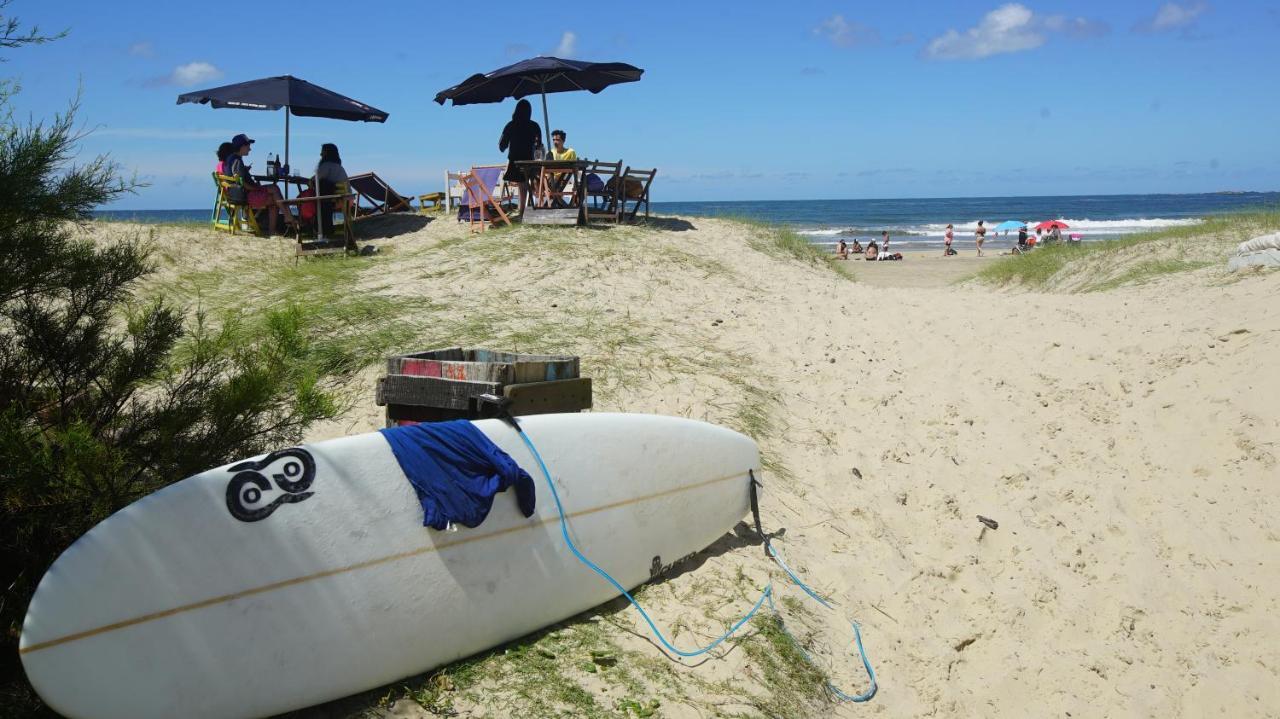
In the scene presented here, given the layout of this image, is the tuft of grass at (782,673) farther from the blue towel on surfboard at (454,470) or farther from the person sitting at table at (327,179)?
the person sitting at table at (327,179)

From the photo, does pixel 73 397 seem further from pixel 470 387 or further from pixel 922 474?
pixel 922 474

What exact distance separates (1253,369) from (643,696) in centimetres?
530

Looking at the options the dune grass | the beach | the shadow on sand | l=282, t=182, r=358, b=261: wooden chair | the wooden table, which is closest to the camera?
the beach

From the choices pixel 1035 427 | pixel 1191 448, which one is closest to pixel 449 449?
pixel 1035 427

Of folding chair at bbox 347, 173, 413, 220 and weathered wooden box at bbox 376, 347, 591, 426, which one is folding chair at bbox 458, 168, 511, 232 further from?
weathered wooden box at bbox 376, 347, 591, 426

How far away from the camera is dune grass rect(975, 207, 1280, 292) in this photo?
10579 millimetres

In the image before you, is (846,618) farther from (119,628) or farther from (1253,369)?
(1253,369)

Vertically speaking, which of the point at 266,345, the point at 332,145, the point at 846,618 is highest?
the point at 332,145

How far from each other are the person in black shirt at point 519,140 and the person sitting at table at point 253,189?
2.81m

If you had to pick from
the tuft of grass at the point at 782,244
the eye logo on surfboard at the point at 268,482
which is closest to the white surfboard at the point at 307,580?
the eye logo on surfboard at the point at 268,482

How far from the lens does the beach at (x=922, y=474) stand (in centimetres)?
413

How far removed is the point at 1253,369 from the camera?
21.1ft

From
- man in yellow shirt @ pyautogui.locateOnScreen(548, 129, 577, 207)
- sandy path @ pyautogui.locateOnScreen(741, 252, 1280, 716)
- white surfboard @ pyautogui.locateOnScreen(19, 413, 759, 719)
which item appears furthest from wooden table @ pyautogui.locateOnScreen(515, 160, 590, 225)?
white surfboard @ pyautogui.locateOnScreen(19, 413, 759, 719)

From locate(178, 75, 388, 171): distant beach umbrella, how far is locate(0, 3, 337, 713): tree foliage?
7665 mm
